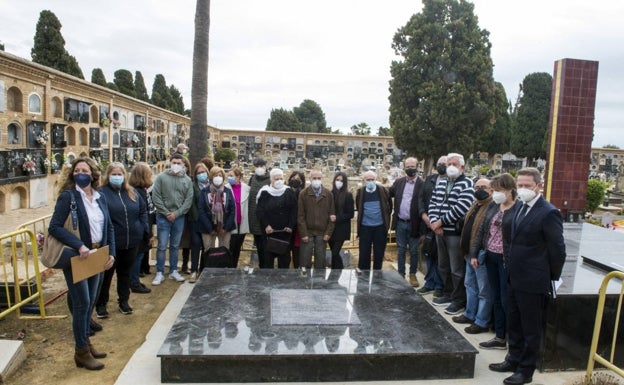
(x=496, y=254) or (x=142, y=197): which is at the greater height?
(x=142, y=197)

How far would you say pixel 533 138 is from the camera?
31375mm

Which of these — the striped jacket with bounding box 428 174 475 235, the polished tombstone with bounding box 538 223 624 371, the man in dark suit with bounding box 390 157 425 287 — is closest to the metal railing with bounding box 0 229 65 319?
the man in dark suit with bounding box 390 157 425 287

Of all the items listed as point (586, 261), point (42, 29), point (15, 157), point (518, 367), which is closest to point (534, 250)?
point (518, 367)

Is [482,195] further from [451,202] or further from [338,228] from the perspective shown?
[338,228]

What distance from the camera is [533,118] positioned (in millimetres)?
31703

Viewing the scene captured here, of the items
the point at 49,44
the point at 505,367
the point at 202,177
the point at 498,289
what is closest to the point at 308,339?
the point at 505,367

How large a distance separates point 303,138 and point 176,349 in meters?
29.6

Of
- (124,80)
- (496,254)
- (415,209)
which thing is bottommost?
(496,254)

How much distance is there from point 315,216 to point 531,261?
2.97 metres

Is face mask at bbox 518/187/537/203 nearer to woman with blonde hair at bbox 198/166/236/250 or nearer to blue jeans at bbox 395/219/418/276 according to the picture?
blue jeans at bbox 395/219/418/276

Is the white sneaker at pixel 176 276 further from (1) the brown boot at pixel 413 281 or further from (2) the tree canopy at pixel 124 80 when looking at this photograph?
(2) the tree canopy at pixel 124 80

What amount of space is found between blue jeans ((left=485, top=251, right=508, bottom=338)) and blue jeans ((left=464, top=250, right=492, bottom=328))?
0.15 meters

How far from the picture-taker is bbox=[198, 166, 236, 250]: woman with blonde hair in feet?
19.7

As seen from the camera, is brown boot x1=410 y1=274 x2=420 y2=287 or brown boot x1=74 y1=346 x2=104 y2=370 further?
brown boot x1=410 y1=274 x2=420 y2=287
